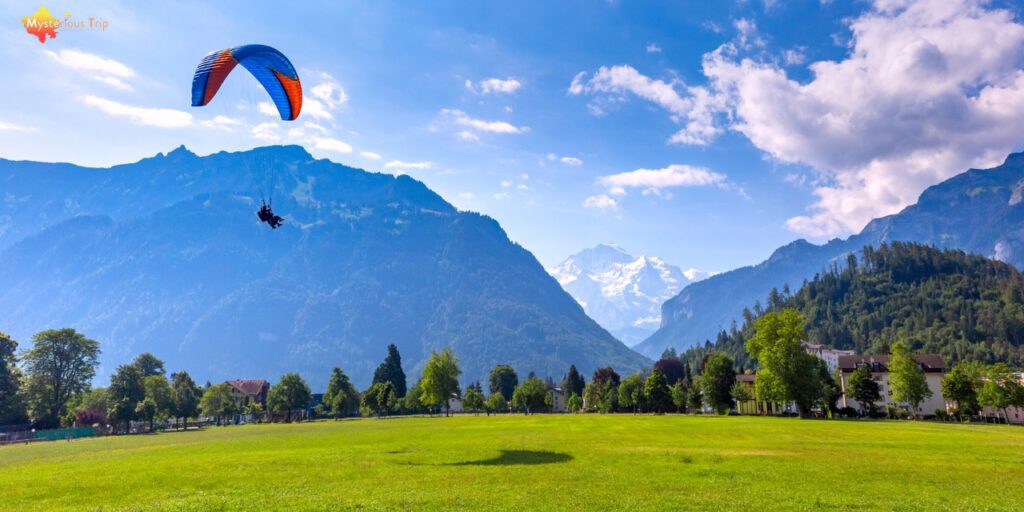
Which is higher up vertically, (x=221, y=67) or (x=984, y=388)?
(x=221, y=67)

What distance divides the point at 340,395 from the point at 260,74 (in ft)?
344

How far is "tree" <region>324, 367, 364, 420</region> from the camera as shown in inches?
5059

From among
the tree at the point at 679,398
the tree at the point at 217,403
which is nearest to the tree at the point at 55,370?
the tree at the point at 217,403

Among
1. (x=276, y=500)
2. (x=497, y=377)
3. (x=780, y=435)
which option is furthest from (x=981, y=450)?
(x=497, y=377)

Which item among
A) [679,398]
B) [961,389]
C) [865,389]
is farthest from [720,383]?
[961,389]

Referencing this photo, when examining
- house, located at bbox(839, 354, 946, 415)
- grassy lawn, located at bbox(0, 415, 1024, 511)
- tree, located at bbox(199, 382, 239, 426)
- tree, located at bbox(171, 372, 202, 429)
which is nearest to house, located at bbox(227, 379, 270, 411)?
tree, located at bbox(199, 382, 239, 426)

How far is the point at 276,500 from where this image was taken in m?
20.1

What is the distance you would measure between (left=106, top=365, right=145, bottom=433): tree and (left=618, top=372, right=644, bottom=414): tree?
314 feet

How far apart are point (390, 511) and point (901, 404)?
13009cm

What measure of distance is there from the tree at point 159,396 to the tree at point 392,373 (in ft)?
190

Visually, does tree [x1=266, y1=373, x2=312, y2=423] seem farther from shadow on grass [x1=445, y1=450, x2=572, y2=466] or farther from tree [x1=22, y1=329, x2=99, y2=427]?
shadow on grass [x1=445, y1=450, x2=572, y2=466]

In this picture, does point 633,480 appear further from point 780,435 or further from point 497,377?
point 497,377

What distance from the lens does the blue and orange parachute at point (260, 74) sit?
32656 mm

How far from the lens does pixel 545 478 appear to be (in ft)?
79.5
